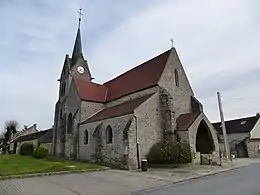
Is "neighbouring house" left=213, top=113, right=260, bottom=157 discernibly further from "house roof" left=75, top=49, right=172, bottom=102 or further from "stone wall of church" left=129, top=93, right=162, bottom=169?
"stone wall of church" left=129, top=93, right=162, bottom=169

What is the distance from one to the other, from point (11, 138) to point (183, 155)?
5154 centimetres

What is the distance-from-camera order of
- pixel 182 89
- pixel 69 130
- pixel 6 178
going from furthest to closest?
pixel 69 130 → pixel 182 89 → pixel 6 178

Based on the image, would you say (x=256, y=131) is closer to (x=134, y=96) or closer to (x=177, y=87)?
(x=177, y=87)

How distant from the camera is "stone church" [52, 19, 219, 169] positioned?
1964cm

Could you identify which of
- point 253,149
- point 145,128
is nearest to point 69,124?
point 145,128

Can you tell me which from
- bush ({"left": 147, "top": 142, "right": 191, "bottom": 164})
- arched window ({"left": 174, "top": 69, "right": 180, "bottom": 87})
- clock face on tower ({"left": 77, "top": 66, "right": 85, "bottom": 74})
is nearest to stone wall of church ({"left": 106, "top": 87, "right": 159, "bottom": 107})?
arched window ({"left": 174, "top": 69, "right": 180, "bottom": 87})

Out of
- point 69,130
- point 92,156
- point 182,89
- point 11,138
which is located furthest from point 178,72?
point 11,138

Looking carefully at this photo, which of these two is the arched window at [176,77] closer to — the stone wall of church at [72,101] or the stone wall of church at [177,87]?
the stone wall of church at [177,87]

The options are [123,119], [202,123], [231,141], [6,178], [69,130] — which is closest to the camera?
[6,178]

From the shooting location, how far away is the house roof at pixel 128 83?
24.3m

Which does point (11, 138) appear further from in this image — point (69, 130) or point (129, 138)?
point (129, 138)

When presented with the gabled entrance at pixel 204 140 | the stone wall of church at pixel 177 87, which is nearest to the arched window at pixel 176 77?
the stone wall of church at pixel 177 87

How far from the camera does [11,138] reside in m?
58.2

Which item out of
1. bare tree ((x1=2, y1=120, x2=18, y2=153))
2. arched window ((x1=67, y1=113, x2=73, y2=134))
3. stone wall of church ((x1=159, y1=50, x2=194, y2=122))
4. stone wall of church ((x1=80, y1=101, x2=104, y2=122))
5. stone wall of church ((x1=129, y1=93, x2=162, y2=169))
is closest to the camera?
stone wall of church ((x1=129, y1=93, x2=162, y2=169))
